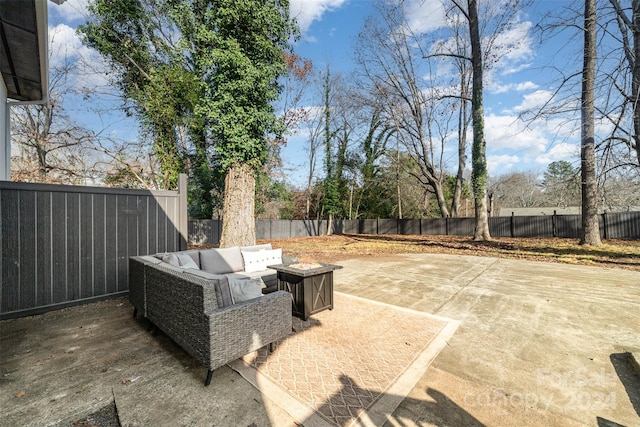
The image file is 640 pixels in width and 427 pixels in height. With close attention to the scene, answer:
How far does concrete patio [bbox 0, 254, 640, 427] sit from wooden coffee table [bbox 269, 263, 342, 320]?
47.5 inches

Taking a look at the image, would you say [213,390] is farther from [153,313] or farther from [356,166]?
[356,166]

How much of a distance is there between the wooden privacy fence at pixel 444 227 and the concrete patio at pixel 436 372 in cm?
863

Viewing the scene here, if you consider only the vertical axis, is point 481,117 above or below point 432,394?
above

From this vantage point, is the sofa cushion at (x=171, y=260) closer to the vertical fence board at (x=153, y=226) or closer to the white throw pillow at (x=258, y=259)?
the white throw pillow at (x=258, y=259)

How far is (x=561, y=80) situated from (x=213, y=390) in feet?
28.8

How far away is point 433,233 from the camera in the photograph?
16328 mm

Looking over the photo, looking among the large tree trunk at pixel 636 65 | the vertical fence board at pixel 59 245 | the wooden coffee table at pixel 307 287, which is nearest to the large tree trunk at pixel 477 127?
the large tree trunk at pixel 636 65

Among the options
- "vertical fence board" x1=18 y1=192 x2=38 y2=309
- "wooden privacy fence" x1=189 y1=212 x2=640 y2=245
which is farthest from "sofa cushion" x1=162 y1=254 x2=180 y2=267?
"wooden privacy fence" x1=189 y1=212 x2=640 y2=245

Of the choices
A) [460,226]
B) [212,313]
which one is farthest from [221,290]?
[460,226]

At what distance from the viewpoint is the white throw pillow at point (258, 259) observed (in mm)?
4340

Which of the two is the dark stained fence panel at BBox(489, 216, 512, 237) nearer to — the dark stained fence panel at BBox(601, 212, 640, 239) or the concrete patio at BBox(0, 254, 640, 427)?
the dark stained fence panel at BBox(601, 212, 640, 239)

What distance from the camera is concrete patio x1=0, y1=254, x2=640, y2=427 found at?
1690 millimetres

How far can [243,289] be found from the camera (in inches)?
95.2

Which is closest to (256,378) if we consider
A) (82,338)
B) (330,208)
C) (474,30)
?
(82,338)
